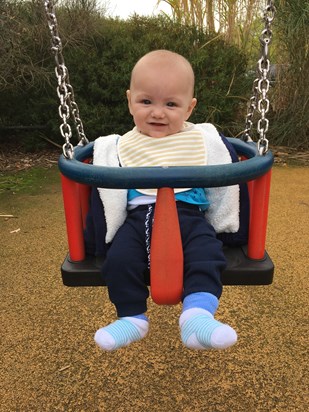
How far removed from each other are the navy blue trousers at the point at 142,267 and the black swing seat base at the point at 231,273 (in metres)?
0.04

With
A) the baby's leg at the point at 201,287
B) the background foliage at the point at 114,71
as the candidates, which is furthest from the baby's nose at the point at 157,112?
the background foliage at the point at 114,71

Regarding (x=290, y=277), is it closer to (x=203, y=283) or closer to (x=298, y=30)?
(x=203, y=283)

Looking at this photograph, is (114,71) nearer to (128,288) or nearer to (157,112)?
(157,112)

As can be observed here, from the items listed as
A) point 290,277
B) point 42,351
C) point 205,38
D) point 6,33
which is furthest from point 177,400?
point 205,38

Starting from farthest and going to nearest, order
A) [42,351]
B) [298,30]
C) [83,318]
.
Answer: [298,30] → [83,318] → [42,351]

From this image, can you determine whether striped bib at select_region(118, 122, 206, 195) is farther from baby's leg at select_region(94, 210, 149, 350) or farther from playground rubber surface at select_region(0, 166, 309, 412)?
playground rubber surface at select_region(0, 166, 309, 412)

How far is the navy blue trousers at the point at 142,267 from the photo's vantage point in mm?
1031

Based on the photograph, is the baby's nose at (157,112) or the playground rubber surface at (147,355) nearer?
the baby's nose at (157,112)

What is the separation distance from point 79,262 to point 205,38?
4.15 m

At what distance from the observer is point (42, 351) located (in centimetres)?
173

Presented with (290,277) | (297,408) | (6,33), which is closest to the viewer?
(297,408)

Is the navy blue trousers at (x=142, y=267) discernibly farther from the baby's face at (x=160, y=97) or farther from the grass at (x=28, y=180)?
the grass at (x=28, y=180)

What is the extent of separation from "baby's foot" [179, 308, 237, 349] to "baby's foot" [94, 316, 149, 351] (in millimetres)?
113

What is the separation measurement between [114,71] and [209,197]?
3459 mm
